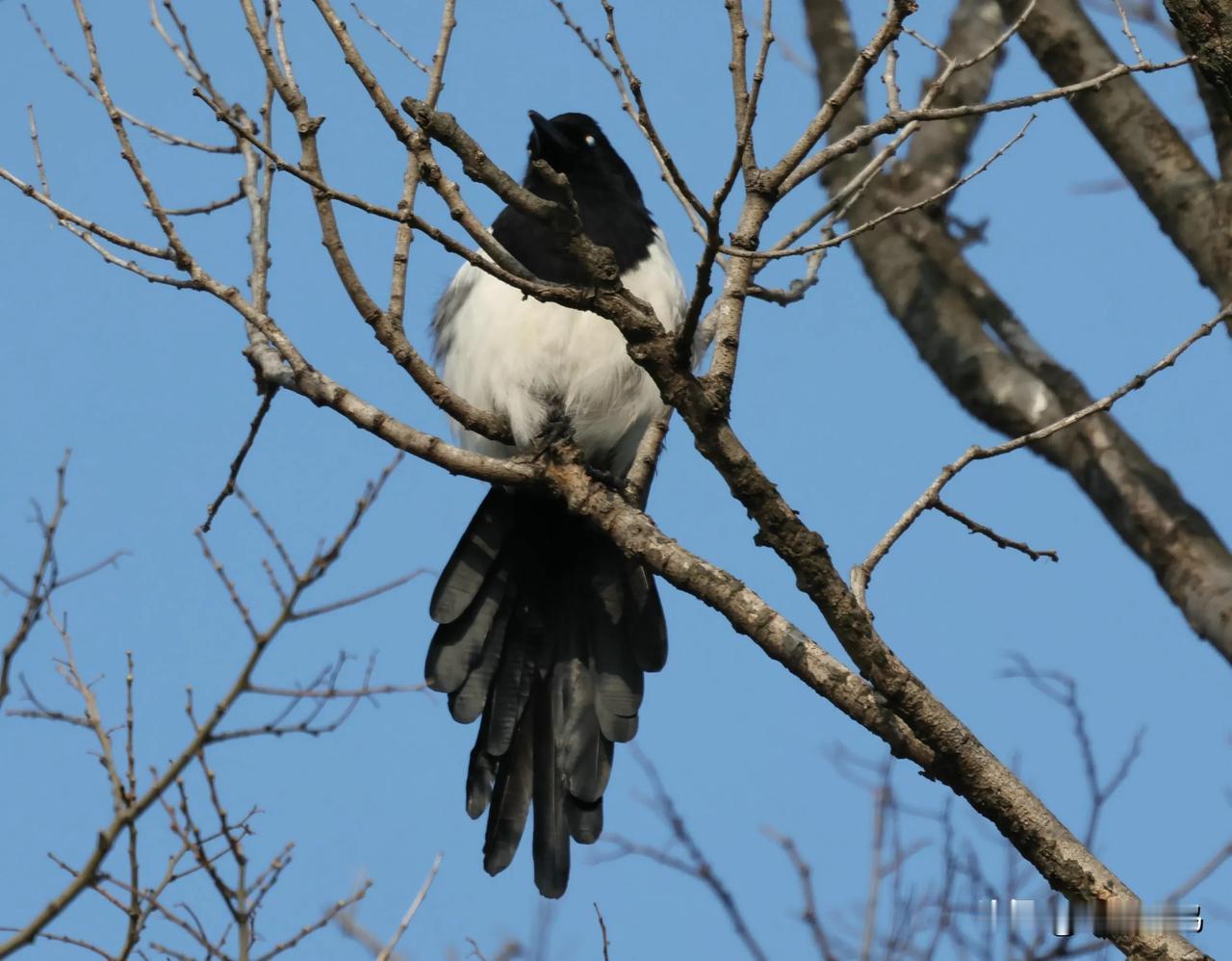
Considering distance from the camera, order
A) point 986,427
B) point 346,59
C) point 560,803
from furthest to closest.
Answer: point 986,427 → point 560,803 → point 346,59

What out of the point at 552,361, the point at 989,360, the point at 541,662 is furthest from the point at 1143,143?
the point at 541,662

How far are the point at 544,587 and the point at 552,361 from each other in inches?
27.1

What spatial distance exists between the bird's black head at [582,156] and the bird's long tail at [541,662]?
126 centimetres

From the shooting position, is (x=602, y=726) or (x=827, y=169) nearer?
(x=602, y=726)

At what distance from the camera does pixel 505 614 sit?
4.86 meters

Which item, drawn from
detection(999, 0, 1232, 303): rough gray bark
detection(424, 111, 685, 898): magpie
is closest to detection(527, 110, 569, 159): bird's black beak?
detection(424, 111, 685, 898): magpie

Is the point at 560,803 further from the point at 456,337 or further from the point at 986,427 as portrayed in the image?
the point at 986,427

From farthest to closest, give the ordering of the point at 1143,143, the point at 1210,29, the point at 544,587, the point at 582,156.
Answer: the point at 582,156
the point at 1143,143
the point at 544,587
the point at 1210,29

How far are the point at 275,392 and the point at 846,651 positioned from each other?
1.55 meters

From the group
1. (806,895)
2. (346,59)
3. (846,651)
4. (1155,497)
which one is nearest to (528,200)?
(346,59)

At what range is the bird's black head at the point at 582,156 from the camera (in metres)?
5.63

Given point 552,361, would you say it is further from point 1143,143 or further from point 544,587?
point 1143,143

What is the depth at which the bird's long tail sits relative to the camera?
4551 millimetres

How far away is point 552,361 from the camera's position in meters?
4.93
